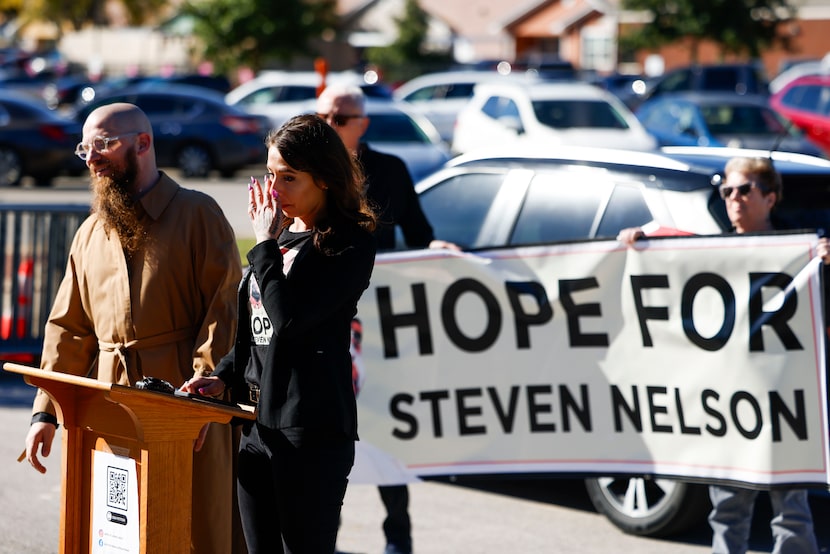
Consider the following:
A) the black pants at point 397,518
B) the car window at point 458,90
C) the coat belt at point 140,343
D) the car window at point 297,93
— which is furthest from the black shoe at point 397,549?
the car window at point 458,90

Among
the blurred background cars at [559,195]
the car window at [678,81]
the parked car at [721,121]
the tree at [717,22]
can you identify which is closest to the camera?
the blurred background cars at [559,195]

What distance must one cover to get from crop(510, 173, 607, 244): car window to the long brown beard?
2.66 metres

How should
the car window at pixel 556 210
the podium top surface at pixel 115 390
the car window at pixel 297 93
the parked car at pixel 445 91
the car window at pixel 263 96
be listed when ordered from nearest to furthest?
the podium top surface at pixel 115 390 < the car window at pixel 556 210 < the car window at pixel 297 93 < the car window at pixel 263 96 < the parked car at pixel 445 91

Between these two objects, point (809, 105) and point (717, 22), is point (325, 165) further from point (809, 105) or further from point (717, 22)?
point (717, 22)

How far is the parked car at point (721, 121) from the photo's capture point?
20.5 m

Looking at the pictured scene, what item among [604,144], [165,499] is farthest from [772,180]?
[604,144]

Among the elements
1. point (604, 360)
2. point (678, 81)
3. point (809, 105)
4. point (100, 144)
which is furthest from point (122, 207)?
point (678, 81)

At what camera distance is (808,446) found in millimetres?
5238

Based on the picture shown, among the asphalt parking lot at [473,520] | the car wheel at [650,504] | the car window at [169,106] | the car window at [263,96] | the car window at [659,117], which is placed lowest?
the asphalt parking lot at [473,520]

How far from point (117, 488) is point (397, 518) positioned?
2122 millimetres

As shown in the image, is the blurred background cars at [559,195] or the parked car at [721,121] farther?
the parked car at [721,121]

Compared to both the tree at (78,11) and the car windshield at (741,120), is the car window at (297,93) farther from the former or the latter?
the tree at (78,11)

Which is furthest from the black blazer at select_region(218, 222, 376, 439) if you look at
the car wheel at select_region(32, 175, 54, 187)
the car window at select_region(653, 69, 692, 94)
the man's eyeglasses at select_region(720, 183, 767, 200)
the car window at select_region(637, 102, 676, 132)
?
the car window at select_region(653, 69, 692, 94)

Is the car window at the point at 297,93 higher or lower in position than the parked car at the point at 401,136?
higher
